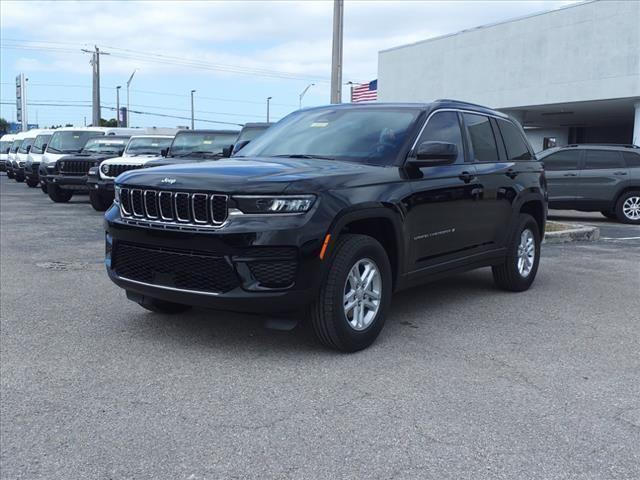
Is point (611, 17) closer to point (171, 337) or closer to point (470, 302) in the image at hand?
point (470, 302)

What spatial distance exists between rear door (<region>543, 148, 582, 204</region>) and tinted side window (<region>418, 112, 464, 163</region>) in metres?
10.3

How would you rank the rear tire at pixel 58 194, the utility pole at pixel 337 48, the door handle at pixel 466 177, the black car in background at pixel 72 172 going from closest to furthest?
1. the door handle at pixel 466 177
2. the utility pole at pixel 337 48
3. the black car in background at pixel 72 172
4. the rear tire at pixel 58 194

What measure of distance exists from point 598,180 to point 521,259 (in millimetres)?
9372

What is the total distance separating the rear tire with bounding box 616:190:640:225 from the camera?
15820 mm

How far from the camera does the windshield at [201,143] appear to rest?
543 inches

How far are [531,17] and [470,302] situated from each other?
90.0 feet

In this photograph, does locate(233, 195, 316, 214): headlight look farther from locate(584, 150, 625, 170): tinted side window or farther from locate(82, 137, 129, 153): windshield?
locate(82, 137, 129, 153): windshield

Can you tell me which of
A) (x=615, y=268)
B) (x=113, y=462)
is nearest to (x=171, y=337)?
(x=113, y=462)

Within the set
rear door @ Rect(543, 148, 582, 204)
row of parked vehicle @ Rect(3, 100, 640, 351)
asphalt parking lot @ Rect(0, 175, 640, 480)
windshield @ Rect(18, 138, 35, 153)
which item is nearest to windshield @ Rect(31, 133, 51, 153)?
windshield @ Rect(18, 138, 35, 153)

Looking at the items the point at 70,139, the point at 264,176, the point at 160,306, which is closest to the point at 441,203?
the point at 264,176

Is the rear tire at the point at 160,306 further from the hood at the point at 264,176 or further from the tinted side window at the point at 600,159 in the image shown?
the tinted side window at the point at 600,159

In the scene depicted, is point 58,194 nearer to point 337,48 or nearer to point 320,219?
point 337,48

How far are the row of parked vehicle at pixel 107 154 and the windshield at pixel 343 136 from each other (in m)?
0.93

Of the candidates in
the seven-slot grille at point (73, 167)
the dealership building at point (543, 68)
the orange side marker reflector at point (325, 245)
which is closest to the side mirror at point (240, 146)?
the orange side marker reflector at point (325, 245)
